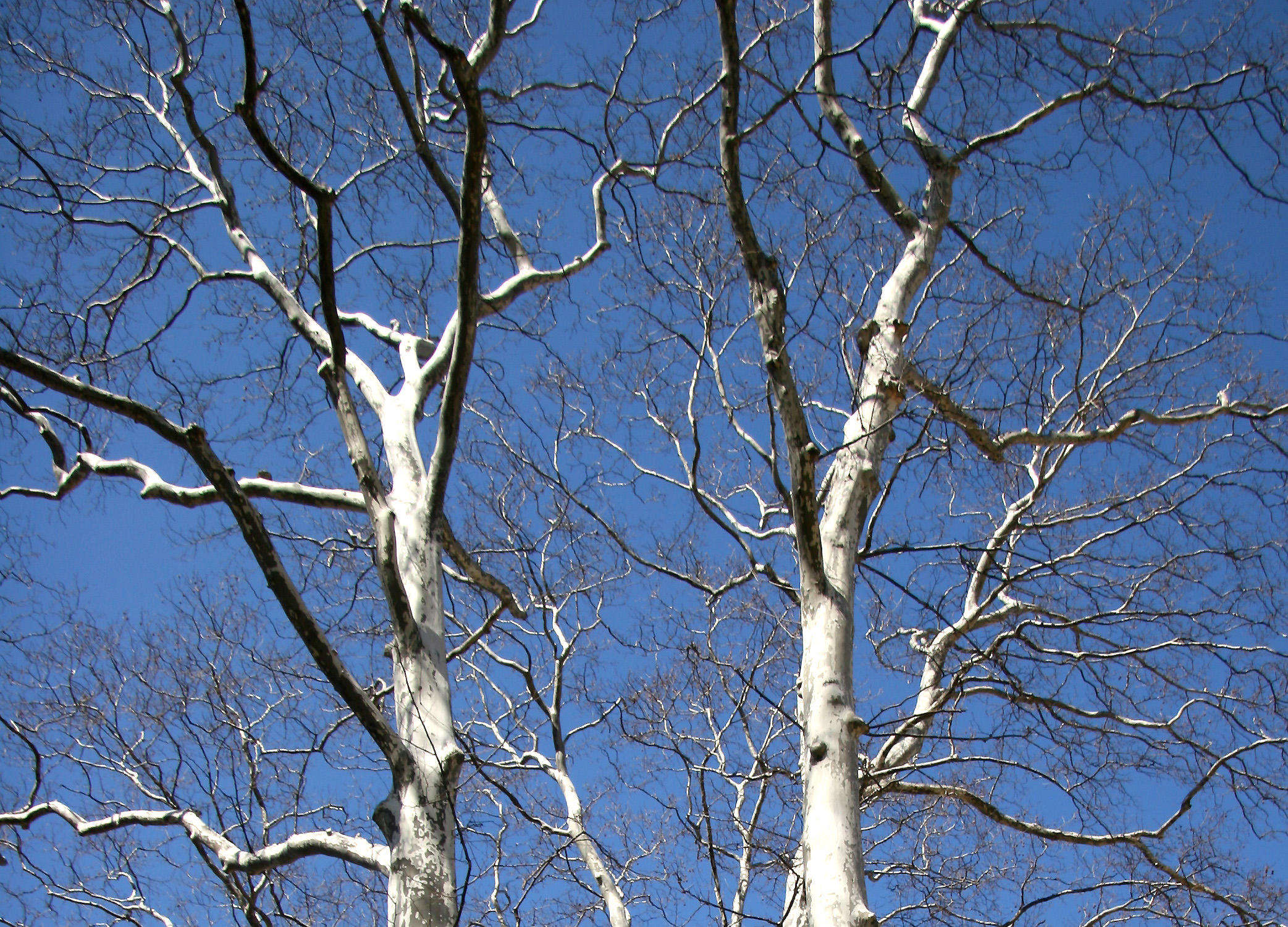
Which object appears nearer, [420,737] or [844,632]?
[844,632]

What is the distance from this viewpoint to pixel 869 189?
386 centimetres

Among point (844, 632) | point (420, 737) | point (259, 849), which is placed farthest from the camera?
point (259, 849)

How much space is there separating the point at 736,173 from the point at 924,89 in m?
1.71

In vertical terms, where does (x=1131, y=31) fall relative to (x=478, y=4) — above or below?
below

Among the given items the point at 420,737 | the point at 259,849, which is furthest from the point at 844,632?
the point at 259,849

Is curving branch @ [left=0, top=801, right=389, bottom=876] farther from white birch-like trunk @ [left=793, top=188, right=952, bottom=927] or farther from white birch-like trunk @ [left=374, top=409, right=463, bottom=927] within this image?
white birch-like trunk @ [left=793, top=188, right=952, bottom=927]

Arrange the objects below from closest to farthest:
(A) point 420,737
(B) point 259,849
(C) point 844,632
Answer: (C) point 844,632, (A) point 420,737, (B) point 259,849

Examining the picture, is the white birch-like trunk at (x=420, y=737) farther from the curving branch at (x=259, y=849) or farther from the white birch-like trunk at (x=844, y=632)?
the white birch-like trunk at (x=844, y=632)

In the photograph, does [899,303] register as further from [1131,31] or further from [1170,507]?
[1170,507]

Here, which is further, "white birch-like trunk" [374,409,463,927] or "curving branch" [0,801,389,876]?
"curving branch" [0,801,389,876]

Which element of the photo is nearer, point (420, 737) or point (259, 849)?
point (420, 737)

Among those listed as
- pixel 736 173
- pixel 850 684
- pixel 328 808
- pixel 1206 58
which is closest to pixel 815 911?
pixel 850 684

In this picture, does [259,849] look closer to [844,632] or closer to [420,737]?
[420,737]

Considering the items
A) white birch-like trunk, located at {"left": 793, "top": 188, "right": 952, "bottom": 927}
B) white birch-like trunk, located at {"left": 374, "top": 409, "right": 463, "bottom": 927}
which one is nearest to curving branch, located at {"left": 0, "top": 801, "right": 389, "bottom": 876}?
white birch-like trunk, located at {"left": 374, "top": 409, "right": 463, "bottom": 927}
